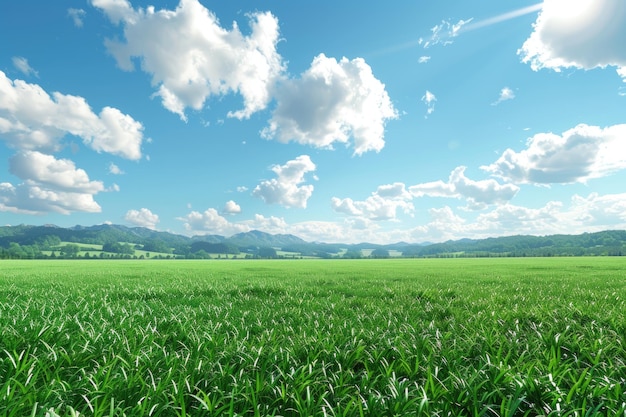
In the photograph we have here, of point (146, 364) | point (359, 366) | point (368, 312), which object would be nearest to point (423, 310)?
point (368, 312)

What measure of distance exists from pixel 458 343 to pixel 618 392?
6.73 ft

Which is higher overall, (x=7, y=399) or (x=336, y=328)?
(x=7, y=399)

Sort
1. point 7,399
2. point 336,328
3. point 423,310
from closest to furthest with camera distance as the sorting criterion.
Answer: point 7,399 < point 336,328 < point 423,310

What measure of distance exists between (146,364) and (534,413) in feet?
14.0

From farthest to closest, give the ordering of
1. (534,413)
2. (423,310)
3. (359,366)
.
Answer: (423,310), (359,366), (534,413)

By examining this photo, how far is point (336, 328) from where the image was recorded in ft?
19.4

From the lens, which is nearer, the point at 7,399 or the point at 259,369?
the point at 7,399

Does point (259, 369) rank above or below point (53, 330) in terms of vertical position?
below

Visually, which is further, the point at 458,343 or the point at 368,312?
the point at 368,312

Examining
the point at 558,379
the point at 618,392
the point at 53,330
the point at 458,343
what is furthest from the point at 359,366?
the point at 53,330

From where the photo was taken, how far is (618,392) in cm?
290

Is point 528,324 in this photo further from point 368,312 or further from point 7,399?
point 7,399

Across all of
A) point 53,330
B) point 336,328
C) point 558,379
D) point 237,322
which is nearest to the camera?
point 558,379

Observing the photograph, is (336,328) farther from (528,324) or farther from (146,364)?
(528,324)
